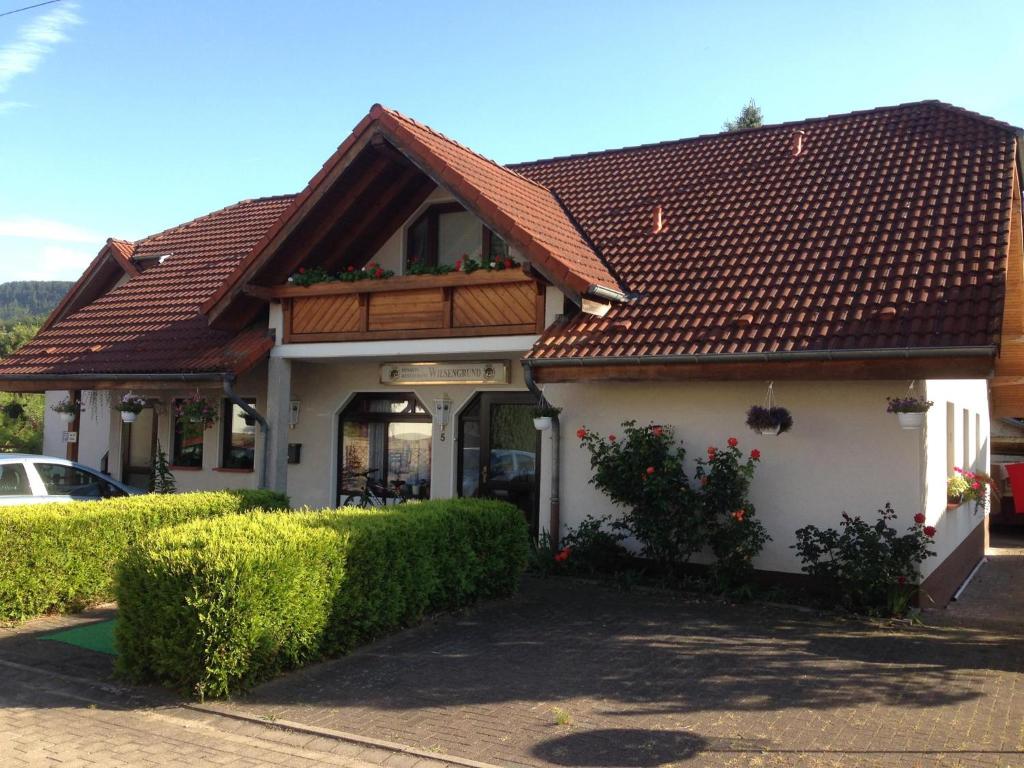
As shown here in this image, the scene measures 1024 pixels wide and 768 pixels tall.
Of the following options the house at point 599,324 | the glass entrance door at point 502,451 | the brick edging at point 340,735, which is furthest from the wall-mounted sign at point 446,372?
the brick edging at point 340,735

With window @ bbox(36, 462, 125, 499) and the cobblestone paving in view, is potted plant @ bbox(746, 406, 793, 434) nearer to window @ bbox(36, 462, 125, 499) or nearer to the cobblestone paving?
the cobblestone paving

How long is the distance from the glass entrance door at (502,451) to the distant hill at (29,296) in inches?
4462

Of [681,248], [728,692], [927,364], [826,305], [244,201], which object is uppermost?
[244,201]

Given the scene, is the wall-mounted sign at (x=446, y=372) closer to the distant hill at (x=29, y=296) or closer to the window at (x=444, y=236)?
the window at (x=444, y=236)

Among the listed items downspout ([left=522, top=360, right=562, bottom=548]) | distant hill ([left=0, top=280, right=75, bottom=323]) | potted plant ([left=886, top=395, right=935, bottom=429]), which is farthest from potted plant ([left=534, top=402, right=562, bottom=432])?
distant hill ([left=0, top=280, right=75, bottom=323])

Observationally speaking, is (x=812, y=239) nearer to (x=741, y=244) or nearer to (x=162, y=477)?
(x=741, y=244)

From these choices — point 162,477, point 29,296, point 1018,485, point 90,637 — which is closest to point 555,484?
point 90,637

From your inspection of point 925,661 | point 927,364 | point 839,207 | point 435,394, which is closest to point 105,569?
point 435,394

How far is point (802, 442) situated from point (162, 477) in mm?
10209

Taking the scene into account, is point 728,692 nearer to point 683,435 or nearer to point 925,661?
point 925,661

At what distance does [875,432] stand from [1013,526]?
14.2 metres

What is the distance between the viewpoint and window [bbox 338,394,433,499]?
48.4 ft

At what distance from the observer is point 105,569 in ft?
31.9

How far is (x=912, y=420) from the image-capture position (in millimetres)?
9258
